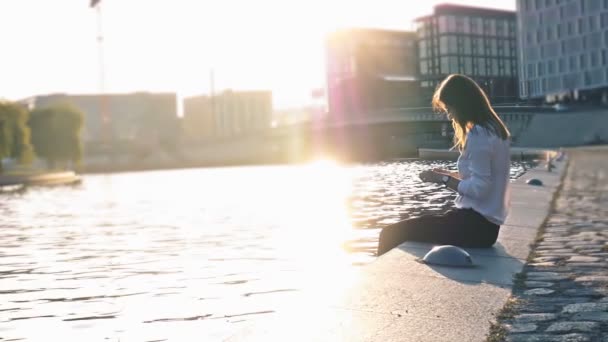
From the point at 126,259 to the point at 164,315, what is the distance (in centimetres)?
482

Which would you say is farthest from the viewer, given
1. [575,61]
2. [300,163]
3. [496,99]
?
[300,163]

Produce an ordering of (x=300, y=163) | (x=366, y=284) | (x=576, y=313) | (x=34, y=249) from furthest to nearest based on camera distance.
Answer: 1. (x=300, y=163)
2. (x=34, y=249)
3. (x=366, y=284)
4. (x=576, y=313)

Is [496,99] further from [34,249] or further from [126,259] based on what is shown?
[34,249]

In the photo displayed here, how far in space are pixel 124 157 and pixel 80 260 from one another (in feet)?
491

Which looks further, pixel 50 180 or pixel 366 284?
pixel 50 180

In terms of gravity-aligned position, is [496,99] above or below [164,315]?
above

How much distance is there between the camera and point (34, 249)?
14.4 metres

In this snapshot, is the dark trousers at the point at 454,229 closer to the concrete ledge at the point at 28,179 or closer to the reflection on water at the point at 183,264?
the reflection on water at the point at 183,264

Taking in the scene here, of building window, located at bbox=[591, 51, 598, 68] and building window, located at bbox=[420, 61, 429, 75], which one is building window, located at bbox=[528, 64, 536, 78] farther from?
building window, located at bbox=[591, 51, 598, 68]

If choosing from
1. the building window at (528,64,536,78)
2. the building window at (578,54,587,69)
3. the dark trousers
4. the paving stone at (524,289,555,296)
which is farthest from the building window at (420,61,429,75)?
the building window at (578,54,587,69)

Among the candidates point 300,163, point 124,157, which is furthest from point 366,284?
point 124,157

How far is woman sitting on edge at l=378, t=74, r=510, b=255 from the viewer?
7648 millimetres

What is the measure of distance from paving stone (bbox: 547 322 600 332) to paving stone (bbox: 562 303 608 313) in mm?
439

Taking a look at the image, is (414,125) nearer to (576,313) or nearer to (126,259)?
(576,313)
